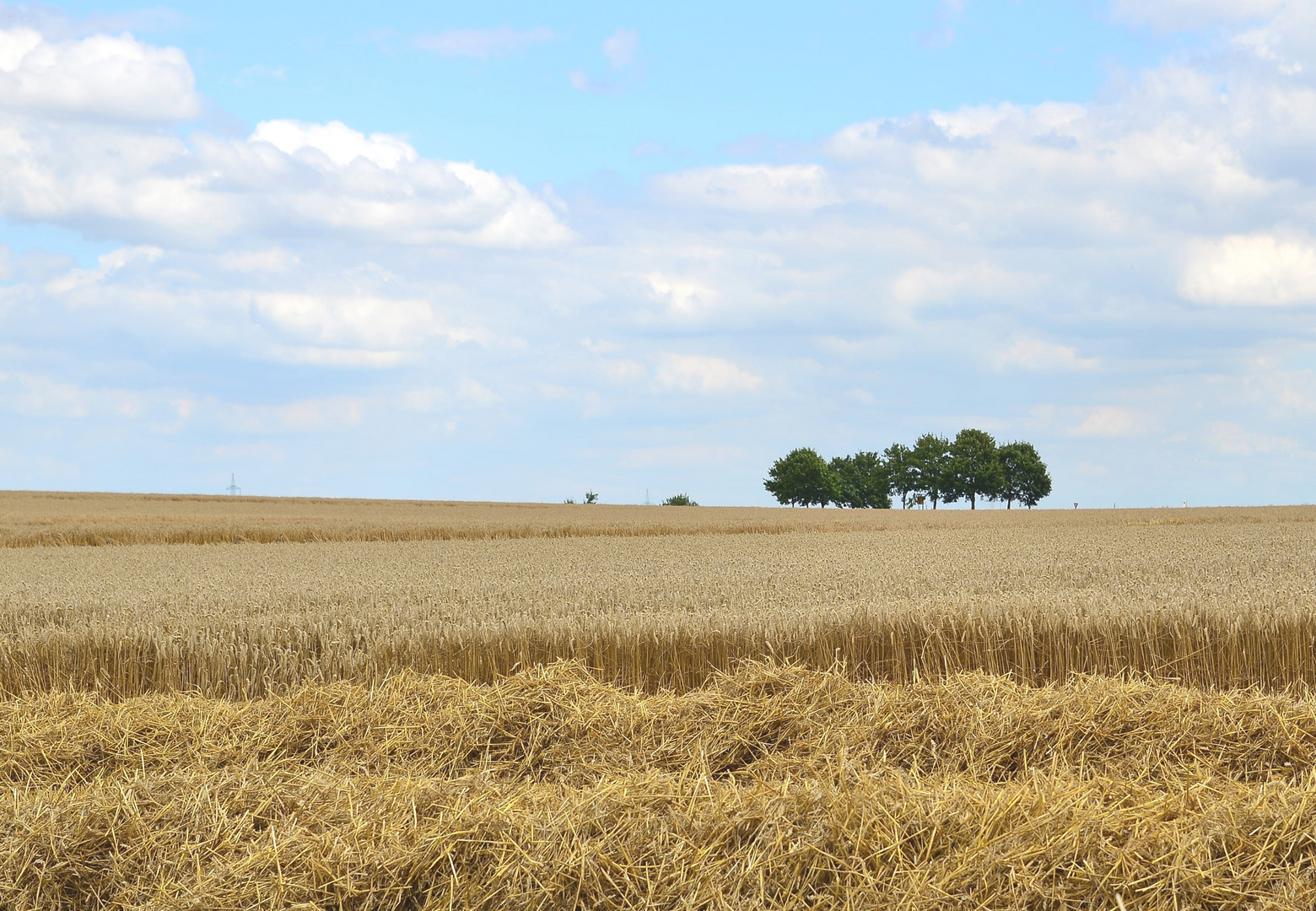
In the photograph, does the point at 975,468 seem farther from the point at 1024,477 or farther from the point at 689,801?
the point at 689,801

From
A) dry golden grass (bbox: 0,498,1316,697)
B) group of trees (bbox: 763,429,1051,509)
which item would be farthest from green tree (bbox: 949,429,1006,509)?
dry golden grass (bbox: 0,498,1316,697)

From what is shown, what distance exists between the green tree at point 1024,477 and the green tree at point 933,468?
192 inches

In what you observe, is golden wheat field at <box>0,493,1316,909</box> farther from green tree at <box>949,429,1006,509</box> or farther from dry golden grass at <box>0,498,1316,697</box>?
green tree at <box>949,429,1006,509</box>

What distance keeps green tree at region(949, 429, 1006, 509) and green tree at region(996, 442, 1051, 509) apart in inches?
45.3

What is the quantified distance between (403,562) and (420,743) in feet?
29.0

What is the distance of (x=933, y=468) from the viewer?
92312 mm

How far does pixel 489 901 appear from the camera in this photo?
3.42 meters

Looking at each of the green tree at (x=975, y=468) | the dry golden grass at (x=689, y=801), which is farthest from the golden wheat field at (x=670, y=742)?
the green tree at (x=975, y=468)

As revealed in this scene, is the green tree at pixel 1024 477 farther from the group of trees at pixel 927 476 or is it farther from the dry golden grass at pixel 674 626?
the dry golden grass at pixel 674 626

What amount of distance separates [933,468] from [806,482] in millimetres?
12143

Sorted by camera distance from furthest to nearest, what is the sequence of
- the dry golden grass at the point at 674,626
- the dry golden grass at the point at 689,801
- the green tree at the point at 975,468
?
the green tree at the point at 975,468, the dry golden grass at the point at 674,626, the dry golden grass at the point at 689,801

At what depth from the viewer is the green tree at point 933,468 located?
91000mm

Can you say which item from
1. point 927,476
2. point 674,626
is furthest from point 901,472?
point 674,626

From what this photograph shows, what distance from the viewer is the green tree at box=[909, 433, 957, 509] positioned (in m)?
91.0
